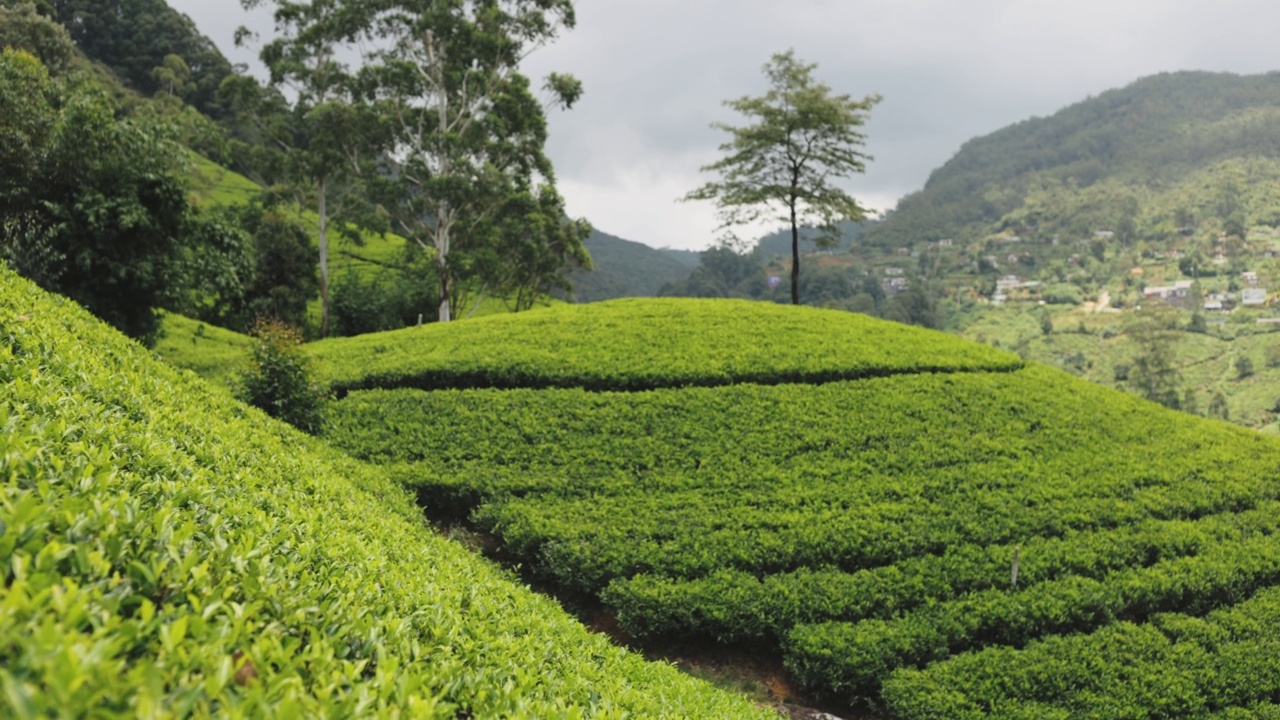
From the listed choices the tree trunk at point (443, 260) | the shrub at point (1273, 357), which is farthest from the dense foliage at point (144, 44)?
the shrub at point (1273, 357)

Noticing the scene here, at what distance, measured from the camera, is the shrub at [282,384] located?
1094 centimetres

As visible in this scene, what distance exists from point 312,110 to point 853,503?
2501 cm

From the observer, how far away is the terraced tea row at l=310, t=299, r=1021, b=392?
563 inches

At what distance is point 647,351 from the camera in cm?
1548

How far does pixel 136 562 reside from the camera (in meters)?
2.07

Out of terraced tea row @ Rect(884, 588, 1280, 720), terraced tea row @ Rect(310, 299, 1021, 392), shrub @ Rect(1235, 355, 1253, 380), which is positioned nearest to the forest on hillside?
terraced tea row @ Rect(310, 299, 1021, 392)

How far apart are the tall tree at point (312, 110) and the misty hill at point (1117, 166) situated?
4591 inches

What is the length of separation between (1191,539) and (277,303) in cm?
3088

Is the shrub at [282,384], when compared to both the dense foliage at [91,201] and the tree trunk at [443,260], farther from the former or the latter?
the tree trunk at [443,260]

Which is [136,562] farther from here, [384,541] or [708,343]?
[708,343]

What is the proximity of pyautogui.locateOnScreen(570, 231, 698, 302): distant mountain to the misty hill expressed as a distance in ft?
141

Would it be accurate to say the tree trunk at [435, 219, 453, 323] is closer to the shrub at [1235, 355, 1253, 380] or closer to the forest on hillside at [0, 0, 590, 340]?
the forest on hillside at [0, 0, 590, 340]

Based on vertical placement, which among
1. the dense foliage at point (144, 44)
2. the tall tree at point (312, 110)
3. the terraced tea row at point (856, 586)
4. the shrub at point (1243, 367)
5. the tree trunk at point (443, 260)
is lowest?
the shrub at point (1243, 367)

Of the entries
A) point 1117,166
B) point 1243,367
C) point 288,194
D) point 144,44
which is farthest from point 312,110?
point 1117,166
